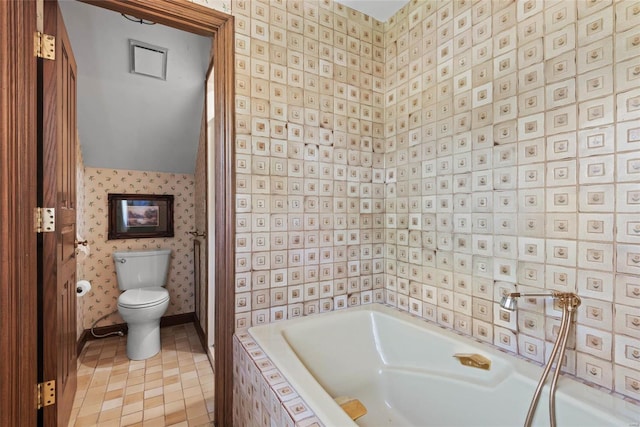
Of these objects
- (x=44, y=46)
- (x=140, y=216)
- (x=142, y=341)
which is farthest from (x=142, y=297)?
(x=44, y=46)

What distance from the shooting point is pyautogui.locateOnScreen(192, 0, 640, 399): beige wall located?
3.12ft

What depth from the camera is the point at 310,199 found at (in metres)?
1.62

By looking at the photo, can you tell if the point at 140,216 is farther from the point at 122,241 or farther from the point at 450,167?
the point at 450,167

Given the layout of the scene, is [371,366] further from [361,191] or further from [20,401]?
[20,401]

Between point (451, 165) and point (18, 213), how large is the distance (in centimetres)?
181

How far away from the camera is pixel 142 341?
2.29 m

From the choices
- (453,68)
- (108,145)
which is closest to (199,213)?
(108,145)

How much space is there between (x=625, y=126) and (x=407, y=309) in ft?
4.13

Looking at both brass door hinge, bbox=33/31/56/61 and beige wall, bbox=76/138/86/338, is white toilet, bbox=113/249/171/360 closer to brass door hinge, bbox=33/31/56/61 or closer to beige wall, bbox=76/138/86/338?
beige wall, bbox=76/138/86/338

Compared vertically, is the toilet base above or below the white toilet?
below

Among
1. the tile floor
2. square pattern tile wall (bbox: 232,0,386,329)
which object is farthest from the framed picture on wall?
square pattern tile wall (bbox: 232,0,386,329)

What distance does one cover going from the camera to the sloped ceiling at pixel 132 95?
192cm

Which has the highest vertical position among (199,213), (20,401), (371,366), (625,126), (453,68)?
(453,68)

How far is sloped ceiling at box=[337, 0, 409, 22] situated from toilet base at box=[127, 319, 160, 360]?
9.07 ft
